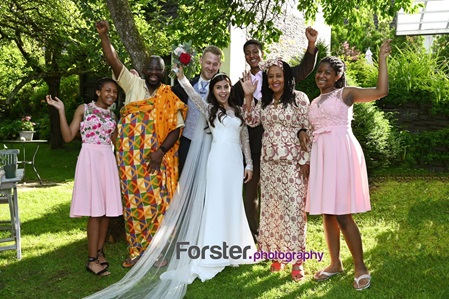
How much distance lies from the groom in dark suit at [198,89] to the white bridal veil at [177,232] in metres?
0.20

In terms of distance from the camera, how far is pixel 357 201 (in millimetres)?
4281

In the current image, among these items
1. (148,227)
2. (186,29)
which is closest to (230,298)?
(148,227)

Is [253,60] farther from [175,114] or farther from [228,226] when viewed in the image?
[228,226]

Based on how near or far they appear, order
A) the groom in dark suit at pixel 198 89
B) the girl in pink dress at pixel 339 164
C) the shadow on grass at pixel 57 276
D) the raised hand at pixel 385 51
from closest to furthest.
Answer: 1. the raised hand at pixel 385 51
2. the girl in pink dress at pixel 339 164
3. the shadow on grass at pixel 57 276
4. the groom in dark suit at pixel 198 89

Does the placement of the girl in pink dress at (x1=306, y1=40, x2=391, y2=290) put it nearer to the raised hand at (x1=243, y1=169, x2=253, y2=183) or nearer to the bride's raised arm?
the raised hand at (x1=243, y1=169, x2=253, y2=183)

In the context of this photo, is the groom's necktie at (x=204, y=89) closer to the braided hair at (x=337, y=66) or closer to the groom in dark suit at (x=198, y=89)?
the groom in dark suit at (x=198, y=89)

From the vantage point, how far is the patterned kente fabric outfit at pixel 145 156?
16.1ft

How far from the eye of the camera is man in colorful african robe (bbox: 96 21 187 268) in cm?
489

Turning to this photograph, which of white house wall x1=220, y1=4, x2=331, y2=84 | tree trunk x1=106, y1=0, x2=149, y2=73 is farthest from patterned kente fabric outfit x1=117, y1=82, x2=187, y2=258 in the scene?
white house wall x1=220, y1=4, x2=331, y2=84

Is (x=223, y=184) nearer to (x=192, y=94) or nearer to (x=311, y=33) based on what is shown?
(x=192, y=94)

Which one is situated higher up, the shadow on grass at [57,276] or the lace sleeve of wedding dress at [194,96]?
the lace sleeve of wedding dress at [194,96]

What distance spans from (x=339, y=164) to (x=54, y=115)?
12.6m

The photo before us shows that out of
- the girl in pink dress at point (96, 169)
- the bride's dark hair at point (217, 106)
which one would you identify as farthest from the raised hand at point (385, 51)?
the girl in pink dress at point (96, 169)

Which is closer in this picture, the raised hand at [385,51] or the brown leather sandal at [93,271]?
the raised hand at [385,51]
